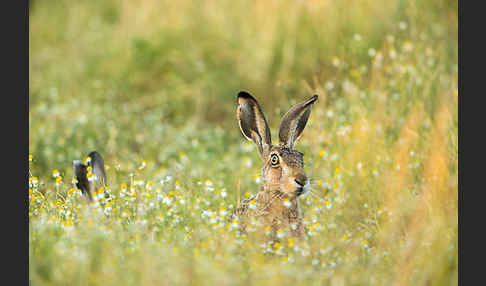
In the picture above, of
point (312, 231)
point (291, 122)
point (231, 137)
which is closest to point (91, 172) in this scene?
point (291, 122)

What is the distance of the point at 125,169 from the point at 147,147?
1120 millimetres

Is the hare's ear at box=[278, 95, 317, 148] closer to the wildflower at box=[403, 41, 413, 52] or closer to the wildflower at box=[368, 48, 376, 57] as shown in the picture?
the wildflower at box=[368, 48, 376, 57]

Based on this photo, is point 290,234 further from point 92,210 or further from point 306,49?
point 306,49

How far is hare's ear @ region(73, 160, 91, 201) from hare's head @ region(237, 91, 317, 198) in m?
1.38

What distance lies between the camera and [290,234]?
423 centimetres

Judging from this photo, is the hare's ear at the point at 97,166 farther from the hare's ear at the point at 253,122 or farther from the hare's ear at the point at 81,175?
the hare's ear at the point at 253,122

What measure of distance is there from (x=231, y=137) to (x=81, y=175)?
2.97 m

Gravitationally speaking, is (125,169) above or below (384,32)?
below

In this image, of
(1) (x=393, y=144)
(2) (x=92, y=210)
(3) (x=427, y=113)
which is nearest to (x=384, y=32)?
(3) (x=427, y=113)

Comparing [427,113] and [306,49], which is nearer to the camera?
[427,113]

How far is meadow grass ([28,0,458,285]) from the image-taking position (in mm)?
3689

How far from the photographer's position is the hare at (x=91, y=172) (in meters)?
4.91

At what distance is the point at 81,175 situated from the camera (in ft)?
16.4

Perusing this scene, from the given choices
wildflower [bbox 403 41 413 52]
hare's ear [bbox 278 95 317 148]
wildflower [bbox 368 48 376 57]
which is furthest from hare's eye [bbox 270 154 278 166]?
wildflower [bbox 403 41 413 52]
